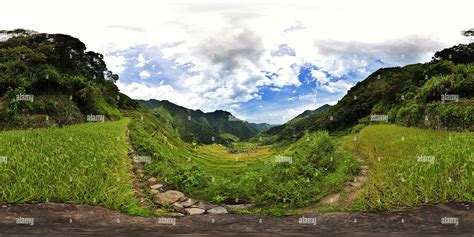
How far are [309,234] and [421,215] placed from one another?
3.07 metres

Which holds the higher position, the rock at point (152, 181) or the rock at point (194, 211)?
the rock at point (152, 181)

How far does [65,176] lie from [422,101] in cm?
2710

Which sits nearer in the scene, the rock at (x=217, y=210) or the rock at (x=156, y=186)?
the rock at (x=217, y=210)

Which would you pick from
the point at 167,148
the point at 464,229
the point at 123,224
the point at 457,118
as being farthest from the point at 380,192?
the point at 457,118

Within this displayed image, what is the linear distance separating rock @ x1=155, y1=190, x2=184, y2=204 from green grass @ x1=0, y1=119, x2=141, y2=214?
81 cm

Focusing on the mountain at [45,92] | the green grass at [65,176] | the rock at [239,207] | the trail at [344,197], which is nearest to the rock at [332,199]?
the trail at [344,197]

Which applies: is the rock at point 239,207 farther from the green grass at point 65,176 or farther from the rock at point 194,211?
the green grass at point 65,176

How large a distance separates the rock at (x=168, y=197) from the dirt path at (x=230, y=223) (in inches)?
50.5

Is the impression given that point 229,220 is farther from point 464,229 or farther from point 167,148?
point 167,148

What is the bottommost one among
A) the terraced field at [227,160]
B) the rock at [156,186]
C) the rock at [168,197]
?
the rock at [168,197]

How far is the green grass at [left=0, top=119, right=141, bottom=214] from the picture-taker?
9.76 m

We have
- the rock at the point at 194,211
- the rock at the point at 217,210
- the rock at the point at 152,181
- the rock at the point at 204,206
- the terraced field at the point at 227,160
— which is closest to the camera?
the rock at the point at 194,211

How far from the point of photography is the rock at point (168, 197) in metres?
10.6

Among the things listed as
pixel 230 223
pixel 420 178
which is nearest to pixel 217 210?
pixel 230 223
